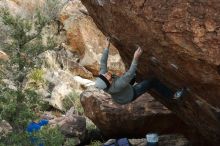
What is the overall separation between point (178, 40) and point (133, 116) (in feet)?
22.5

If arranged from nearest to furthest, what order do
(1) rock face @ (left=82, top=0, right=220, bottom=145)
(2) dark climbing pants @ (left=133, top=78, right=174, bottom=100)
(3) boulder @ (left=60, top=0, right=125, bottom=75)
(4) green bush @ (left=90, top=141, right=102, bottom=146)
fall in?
(1) rock face @ (left=82, top=0, right=220, bottom=145) → (2) dark climbing pants @ (left=133, top=78, right=174, bottom=100) → (4) green bush @ (left=90, top=141, right=102, bottom=146) → (3) boulder @ (left=60, top=0, right=125, bottom=75)

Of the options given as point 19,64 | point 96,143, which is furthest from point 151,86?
point 96,143

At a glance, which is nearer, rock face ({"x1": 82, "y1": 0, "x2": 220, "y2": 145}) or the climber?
rock face ({"x1": 82, "y1": 0, "x2": 220, "y2": 145})

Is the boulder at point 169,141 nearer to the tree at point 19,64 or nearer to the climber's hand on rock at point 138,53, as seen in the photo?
the tree at point 19,64

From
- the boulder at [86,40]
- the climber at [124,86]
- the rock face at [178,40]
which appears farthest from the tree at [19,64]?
the boulder at [86,40]

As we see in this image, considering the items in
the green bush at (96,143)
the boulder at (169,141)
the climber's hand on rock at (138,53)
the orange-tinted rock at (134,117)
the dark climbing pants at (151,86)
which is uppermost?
the climber's hand on rock at (138,53)

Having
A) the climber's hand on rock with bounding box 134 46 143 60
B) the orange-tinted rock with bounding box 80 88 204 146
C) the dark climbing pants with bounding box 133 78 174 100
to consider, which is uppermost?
the climber's hand on rock with bounding box 134 46 143 60

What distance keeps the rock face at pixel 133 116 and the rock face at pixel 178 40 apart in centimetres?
316

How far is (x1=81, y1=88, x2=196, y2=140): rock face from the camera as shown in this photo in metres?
15.0

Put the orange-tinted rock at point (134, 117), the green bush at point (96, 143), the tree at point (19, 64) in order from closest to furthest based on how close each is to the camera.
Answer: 1. the tree at point (19, 64)
2. the orange-tinted rock at point (134, 117)
3. the green bush at point (96, 143)

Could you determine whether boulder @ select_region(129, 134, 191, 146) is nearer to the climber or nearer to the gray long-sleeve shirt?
the climber

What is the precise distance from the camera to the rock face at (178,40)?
8.16m

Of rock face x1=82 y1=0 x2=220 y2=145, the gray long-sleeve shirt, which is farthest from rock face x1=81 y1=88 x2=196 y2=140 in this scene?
the gray long-sleeve shirt

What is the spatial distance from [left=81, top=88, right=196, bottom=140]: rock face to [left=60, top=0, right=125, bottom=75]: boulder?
12222mm
